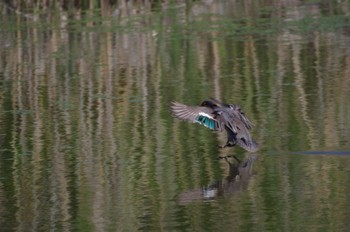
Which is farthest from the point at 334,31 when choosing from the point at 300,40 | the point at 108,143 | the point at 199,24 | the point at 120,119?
the point at 108,143

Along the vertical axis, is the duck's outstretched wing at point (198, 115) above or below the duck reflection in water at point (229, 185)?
above

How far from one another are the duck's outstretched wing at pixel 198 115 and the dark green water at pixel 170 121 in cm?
24

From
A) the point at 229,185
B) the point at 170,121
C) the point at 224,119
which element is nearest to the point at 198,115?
the point at 224,119

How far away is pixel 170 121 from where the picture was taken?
929 centimetres

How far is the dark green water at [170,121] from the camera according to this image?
21.6 ft

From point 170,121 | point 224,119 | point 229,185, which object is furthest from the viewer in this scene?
point 170,121

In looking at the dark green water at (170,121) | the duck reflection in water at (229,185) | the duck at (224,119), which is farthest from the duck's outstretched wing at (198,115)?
the duck reflection in water at (229,185)

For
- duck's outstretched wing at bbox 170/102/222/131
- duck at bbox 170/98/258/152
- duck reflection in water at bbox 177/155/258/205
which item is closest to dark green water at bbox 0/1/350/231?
duck reflection in water at bbox 177/155/258/205

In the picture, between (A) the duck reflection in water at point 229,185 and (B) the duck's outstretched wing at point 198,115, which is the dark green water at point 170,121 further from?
(B) the duck's outstretched wing at point 198,115

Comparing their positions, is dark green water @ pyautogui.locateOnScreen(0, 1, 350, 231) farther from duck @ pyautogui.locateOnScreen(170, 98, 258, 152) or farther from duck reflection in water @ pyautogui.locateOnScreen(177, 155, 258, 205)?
duck @ pyautogui.locateOnScreen(170, 98, 258, 152)

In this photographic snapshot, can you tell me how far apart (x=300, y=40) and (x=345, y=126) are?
5113mm

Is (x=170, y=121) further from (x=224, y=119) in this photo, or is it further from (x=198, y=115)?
(x=224, y=119)

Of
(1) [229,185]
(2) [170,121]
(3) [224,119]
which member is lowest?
(1) [229,185]

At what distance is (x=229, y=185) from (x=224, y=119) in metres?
0.89
